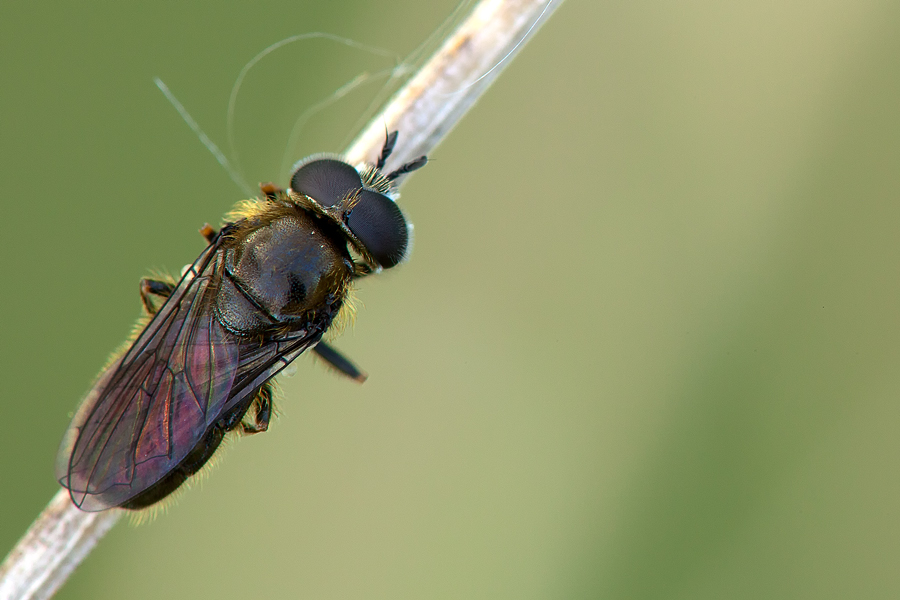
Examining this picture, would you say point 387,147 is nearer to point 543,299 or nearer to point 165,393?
point 165,393

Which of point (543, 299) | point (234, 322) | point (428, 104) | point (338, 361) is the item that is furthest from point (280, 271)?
point (543, 299)

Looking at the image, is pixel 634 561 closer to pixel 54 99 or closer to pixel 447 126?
pixel 447 126

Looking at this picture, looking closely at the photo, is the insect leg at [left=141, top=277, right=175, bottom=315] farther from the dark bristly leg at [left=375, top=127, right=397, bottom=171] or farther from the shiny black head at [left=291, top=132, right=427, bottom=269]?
the dark bristly leg at [left=375, top=127, right=397, bottom=171]

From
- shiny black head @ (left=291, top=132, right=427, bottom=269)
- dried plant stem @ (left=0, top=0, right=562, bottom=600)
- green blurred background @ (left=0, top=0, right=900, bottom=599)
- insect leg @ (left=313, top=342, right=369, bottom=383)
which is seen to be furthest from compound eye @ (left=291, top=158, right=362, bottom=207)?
green blurred background @ (left=0, top=0, right=900, bottom=599)

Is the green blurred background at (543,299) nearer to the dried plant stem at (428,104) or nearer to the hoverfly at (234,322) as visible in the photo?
the hoverfly at (234,322)

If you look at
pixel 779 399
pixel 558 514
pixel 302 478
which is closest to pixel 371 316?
pixel 302 478
